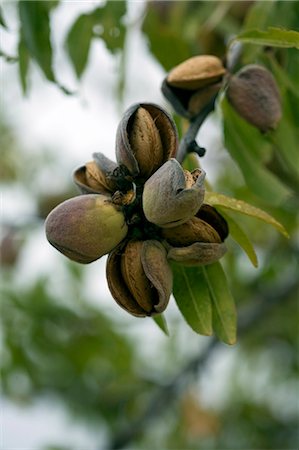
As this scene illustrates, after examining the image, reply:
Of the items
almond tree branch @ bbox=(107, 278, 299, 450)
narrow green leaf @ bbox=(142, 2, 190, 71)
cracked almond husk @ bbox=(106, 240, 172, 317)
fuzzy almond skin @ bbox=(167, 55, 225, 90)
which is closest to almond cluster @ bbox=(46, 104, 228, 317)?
cracked almond husk @ bbox=(106, 240, 172, 317)

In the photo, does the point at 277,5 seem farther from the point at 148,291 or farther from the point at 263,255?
the point at 263,255

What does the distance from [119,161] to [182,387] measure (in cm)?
243

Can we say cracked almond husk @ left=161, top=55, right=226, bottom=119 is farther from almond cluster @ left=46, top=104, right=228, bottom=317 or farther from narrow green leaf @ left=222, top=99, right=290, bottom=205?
almond cluster @ left=46, top=104, right=228, bottom=317

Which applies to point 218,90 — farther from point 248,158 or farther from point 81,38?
point 81,38

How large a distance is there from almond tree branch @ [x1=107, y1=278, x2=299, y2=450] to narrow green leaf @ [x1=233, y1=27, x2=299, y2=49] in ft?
6.34

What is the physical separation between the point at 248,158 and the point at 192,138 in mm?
389

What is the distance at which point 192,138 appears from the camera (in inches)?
59.6

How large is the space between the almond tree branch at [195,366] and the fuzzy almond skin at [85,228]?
7.20 feet

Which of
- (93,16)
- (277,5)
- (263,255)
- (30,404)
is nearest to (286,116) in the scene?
(277,5)

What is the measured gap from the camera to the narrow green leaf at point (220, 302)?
147 centimetres

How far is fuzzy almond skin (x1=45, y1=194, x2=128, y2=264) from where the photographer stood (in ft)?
4.10

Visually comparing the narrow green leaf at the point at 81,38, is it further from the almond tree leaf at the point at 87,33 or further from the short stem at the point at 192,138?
the short stem at the point at 192,138

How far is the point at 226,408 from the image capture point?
16.0ft

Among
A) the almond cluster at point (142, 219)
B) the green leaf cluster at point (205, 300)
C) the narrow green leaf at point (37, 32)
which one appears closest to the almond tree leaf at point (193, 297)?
the green leaf cluster at point (205, 300)
